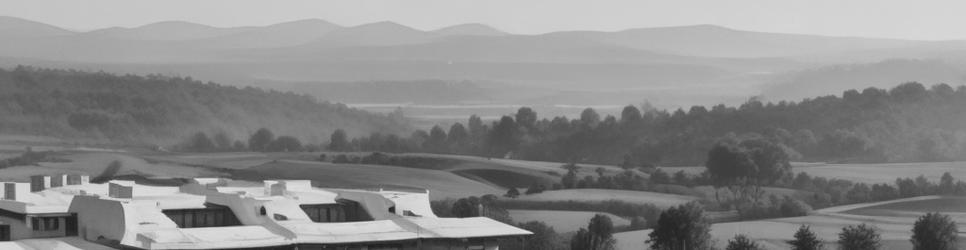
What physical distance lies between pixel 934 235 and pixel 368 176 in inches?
1290

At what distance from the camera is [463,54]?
322ft

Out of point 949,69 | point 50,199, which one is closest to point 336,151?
point 949,69

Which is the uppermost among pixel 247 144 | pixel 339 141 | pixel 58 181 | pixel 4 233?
pixel 339 141

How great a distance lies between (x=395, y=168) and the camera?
72.9 metres

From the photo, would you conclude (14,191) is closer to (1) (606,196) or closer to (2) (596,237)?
(2) (596,237)

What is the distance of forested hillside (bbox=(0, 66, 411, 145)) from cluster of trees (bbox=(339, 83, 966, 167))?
4.44 m

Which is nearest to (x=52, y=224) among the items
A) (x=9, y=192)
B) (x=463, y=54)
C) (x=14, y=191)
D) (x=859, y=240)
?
(x=14, y=191)

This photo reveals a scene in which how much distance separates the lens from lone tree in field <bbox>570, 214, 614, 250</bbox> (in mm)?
42219

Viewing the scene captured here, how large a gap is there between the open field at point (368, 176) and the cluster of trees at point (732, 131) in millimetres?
6385

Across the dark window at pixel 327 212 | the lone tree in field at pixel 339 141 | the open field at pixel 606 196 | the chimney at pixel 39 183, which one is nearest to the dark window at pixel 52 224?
the dark window at pixel 327 212

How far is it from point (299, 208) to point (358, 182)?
38.1 metres

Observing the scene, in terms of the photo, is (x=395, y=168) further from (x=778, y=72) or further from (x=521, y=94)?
(x=778, y=72)

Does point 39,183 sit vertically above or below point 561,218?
above

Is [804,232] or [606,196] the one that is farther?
[606,196]
